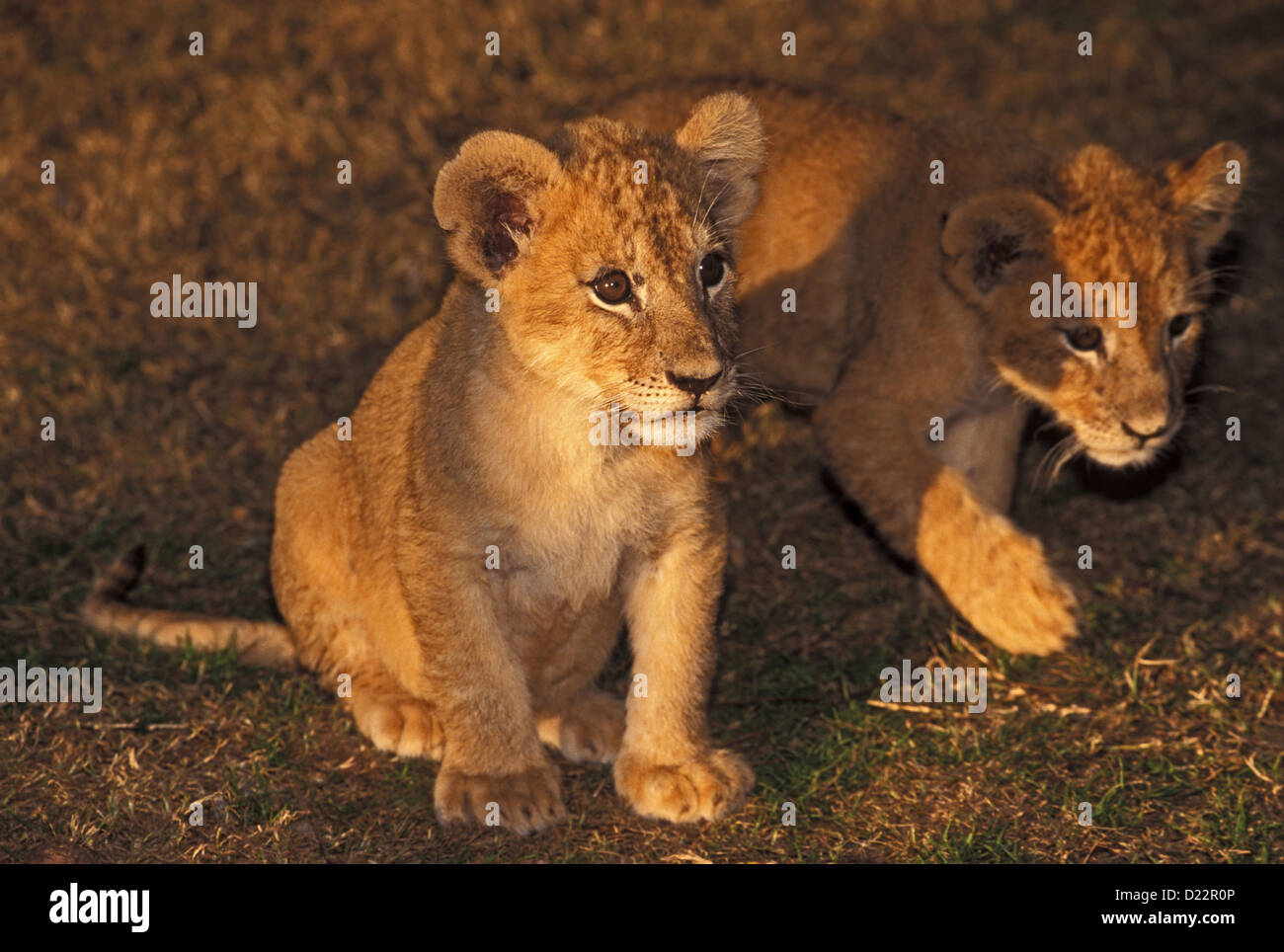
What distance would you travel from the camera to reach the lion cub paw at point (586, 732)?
573 centimetres

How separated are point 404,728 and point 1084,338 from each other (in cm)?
286

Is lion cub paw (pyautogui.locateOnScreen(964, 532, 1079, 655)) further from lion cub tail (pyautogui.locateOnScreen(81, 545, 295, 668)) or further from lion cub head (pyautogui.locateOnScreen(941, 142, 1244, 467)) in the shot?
lion cub tail (pyautogui.locateOnScreen(81, 545, 295, 668))

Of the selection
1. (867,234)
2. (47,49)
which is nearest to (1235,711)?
(867,234)

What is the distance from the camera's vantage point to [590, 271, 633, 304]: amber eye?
4.83m

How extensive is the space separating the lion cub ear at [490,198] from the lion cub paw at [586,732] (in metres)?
1.63

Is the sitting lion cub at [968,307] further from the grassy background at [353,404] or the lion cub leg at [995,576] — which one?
the grassy background at [353,404]

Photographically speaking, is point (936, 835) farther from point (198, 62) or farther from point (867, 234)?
point (198, 62)

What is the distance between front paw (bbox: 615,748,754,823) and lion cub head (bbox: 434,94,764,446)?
46.4 inches

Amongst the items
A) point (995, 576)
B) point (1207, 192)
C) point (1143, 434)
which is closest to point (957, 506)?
point (995, 576)

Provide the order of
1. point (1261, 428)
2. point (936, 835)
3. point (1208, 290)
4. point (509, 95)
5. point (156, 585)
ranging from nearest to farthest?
point (936, 835) → point (1208, 290) → point (156, 585) → point (1261, 428) → point (509, 95)

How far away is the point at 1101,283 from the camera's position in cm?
612

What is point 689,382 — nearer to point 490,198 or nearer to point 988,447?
point 490,198

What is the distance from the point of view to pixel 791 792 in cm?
559

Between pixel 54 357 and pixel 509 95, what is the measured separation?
122 inches
